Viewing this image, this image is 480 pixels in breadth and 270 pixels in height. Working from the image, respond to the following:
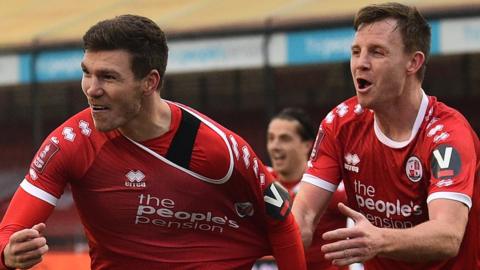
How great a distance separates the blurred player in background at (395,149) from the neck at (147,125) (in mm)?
792

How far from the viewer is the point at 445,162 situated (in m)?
4.79

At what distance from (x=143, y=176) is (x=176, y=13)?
35.4 feet

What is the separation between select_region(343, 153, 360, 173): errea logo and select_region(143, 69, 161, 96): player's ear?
93 centimetres

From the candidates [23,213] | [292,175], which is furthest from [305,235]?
[292,175]

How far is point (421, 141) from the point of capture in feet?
16.4

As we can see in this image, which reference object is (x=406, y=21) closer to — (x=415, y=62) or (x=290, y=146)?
(x=415, y=62)

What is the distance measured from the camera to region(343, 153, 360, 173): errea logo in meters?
5.17

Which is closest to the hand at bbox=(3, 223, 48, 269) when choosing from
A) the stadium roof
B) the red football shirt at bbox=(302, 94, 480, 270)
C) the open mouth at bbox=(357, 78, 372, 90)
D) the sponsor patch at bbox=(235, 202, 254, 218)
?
the sponsor patch at bbox=(235, 202, 254, 218)

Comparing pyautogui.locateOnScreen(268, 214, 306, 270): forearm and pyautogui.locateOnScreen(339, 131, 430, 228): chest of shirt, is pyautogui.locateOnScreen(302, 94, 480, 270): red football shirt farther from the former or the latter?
pyautogui.locateOnScreen(268, 214, 306, 270): forearm

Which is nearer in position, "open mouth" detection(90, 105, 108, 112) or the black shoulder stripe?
"open mouth" detection(90, 105, 108, 112)

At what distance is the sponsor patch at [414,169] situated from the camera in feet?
16.3

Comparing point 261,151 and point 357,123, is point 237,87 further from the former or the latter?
point 357,123

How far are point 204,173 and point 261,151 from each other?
13.2m

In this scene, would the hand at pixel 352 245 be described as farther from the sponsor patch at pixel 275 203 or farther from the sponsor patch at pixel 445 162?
the sponsor patch at pixel 275 203
